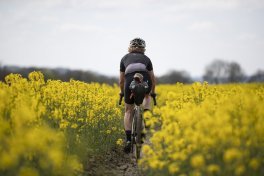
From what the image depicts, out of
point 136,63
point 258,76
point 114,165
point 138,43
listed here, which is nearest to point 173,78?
point 258,76

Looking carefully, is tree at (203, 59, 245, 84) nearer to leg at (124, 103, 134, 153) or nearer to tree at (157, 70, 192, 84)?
tree at (157, 70, 192, 84)

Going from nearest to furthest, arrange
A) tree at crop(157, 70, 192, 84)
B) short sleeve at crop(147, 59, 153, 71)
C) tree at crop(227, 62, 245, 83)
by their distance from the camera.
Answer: short sleeve at crop(147, 59, 153, 71) < tree at crop(157, 70, 192, 84) < tree at crop(227, 62, 245, 83)

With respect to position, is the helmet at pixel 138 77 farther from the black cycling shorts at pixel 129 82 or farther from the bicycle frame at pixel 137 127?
the bicycle frame at pixel 137 127

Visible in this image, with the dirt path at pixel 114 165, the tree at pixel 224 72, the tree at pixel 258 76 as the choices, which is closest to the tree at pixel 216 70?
the tree at pixel 224 72

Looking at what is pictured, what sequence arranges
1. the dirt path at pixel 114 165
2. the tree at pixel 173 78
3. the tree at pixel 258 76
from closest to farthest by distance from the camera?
1. the dirt path at pixel 114 165
2. the tree at pixel 258 76
3. the tree at pixel 173 78

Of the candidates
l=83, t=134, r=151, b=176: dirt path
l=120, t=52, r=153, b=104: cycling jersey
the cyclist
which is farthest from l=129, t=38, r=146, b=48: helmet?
l=83, t=134, r=151, b=176: dirt path

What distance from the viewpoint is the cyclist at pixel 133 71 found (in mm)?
7772

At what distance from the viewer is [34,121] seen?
19.1ft

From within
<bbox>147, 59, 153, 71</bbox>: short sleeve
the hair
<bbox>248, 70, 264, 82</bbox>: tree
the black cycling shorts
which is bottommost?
the black cycling shorts

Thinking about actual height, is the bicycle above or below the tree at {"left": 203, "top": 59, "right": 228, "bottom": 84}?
below

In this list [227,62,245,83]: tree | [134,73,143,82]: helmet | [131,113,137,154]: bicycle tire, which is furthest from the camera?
[227,62,245,83]: tree

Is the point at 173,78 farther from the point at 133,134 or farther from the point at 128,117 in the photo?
the point at 133,134

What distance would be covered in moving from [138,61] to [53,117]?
2.06 m

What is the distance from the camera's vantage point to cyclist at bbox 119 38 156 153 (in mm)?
7772
